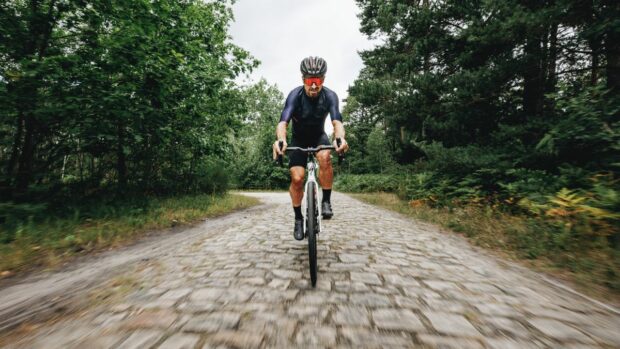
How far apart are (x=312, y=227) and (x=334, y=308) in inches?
32.1

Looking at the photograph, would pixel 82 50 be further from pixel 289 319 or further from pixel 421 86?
pixel 421 86

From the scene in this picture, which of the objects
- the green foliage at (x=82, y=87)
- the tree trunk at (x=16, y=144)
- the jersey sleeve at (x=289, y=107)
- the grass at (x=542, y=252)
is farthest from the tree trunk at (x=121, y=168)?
the grass at (x=542, y=252)

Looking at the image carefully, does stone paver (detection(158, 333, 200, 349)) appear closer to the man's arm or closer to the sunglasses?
the man's arm

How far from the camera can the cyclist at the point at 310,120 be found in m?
3.65

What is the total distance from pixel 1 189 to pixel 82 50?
297 centimetres

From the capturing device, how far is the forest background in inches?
179

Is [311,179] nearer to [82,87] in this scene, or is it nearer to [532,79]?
[82,87]

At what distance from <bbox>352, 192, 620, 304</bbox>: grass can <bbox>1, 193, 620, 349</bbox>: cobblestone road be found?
396 millimetres

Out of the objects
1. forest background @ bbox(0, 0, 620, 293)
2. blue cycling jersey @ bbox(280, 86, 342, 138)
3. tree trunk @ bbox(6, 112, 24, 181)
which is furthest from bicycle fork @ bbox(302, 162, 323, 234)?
tree trunk @ bbox(6, 112, 24, 181)

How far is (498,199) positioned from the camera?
23.4 ft

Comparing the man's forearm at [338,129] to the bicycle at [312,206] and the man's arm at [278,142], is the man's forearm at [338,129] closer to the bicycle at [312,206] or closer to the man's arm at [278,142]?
the bicycle at [312,206]

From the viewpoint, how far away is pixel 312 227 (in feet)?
9.02

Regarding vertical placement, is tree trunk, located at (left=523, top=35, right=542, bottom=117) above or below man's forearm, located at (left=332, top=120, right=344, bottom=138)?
above

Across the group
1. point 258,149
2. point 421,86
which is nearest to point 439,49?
point 421,86
